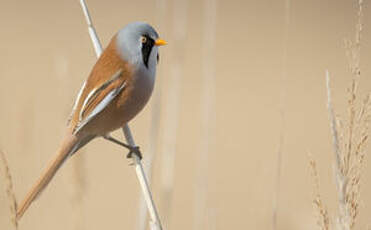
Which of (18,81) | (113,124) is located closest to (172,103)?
(113,124)

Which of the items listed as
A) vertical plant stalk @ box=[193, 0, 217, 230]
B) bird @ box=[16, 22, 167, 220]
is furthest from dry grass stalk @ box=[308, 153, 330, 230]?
vertical plant stalk @ box=[193, 0, 217, 230]

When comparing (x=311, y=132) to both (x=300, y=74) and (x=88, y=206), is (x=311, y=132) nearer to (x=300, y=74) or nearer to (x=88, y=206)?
(x=300, y=74)

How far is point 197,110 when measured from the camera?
7859 mm

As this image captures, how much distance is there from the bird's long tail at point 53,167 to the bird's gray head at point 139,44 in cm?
34

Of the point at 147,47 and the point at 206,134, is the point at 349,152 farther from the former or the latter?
the point at 206,134

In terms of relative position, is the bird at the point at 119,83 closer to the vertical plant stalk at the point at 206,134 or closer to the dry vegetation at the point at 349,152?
the vertical plant stalk at the point at 206,134

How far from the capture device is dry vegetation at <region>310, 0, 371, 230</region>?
5.39 feet

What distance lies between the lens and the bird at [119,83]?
241 centimetres

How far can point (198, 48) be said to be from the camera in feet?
32.2

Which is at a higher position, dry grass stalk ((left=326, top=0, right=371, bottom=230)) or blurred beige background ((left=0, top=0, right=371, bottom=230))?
dry grass stalk ((left=326, top=0, right=371, bottom=230))

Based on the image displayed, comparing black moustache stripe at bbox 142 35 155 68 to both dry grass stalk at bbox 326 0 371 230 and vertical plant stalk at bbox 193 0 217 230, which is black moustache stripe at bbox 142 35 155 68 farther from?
dry grass stalk at bbox 326 0 371 230

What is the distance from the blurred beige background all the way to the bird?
0.22 ft

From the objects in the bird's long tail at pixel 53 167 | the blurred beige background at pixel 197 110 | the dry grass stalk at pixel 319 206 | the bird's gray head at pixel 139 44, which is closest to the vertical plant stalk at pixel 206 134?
the blurred beige background at pixel 197 110

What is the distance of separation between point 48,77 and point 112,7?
12.6 feet
